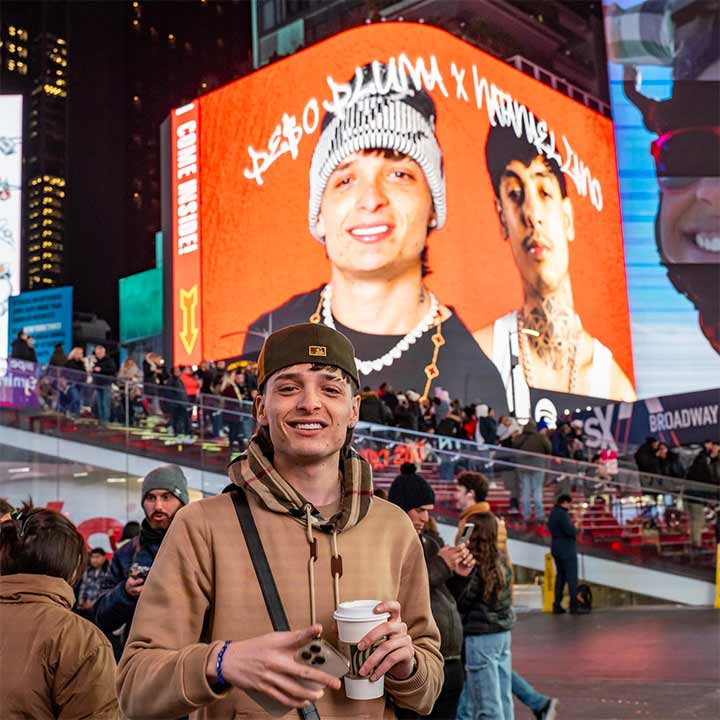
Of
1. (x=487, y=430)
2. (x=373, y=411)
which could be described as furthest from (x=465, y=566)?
(x=487, y=430)

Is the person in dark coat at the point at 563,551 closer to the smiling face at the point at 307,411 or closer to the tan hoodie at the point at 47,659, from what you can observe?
the tan hoodie at the point at 47,659

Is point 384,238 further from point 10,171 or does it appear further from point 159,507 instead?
point 159,507

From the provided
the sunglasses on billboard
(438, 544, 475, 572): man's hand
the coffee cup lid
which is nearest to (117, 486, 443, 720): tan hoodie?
the coffee cup lid

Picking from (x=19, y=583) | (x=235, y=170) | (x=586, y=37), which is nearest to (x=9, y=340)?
(x=235, y=170)

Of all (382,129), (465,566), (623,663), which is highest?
(382,129)

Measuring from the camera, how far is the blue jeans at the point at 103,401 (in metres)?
15.4

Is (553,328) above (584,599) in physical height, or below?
above

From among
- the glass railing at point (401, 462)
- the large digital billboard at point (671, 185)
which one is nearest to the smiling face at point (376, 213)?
the large digital billboard at point (671, 185)

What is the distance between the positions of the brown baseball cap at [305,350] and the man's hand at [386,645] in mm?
551

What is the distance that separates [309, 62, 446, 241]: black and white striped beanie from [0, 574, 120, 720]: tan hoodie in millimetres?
27631

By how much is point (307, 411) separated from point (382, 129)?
28316 millimetres

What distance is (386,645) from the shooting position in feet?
5.89

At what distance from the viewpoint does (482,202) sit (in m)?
31.6

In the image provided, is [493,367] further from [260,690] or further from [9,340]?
[260,690]
